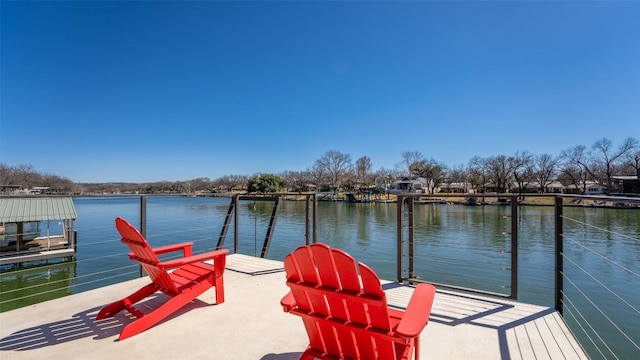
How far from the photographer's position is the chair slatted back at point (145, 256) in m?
2.27

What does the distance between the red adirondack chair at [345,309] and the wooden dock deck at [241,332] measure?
0.60m

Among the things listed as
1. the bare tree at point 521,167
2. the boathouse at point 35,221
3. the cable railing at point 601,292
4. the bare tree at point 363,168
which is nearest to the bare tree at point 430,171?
the bare tree at point 363,168

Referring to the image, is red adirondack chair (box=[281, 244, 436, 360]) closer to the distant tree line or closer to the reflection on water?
the reflection on water

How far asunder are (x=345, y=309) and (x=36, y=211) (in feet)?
56.0

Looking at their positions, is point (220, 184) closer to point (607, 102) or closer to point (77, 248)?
point (77, 248)

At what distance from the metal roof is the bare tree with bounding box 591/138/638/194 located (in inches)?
2167

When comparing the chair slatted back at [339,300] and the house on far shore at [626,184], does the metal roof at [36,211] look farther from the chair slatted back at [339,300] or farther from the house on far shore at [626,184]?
the house on far shore at [626,184]

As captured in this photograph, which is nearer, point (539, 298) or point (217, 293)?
point (217, 293)

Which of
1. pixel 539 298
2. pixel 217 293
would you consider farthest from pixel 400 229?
pixel 539 298

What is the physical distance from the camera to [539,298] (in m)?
7.40

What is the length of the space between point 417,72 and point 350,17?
21.3 feet

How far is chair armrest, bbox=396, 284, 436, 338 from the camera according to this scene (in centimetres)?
113

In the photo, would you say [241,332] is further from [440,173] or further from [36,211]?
[440,173]

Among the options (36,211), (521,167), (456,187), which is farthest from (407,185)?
(36,211)
